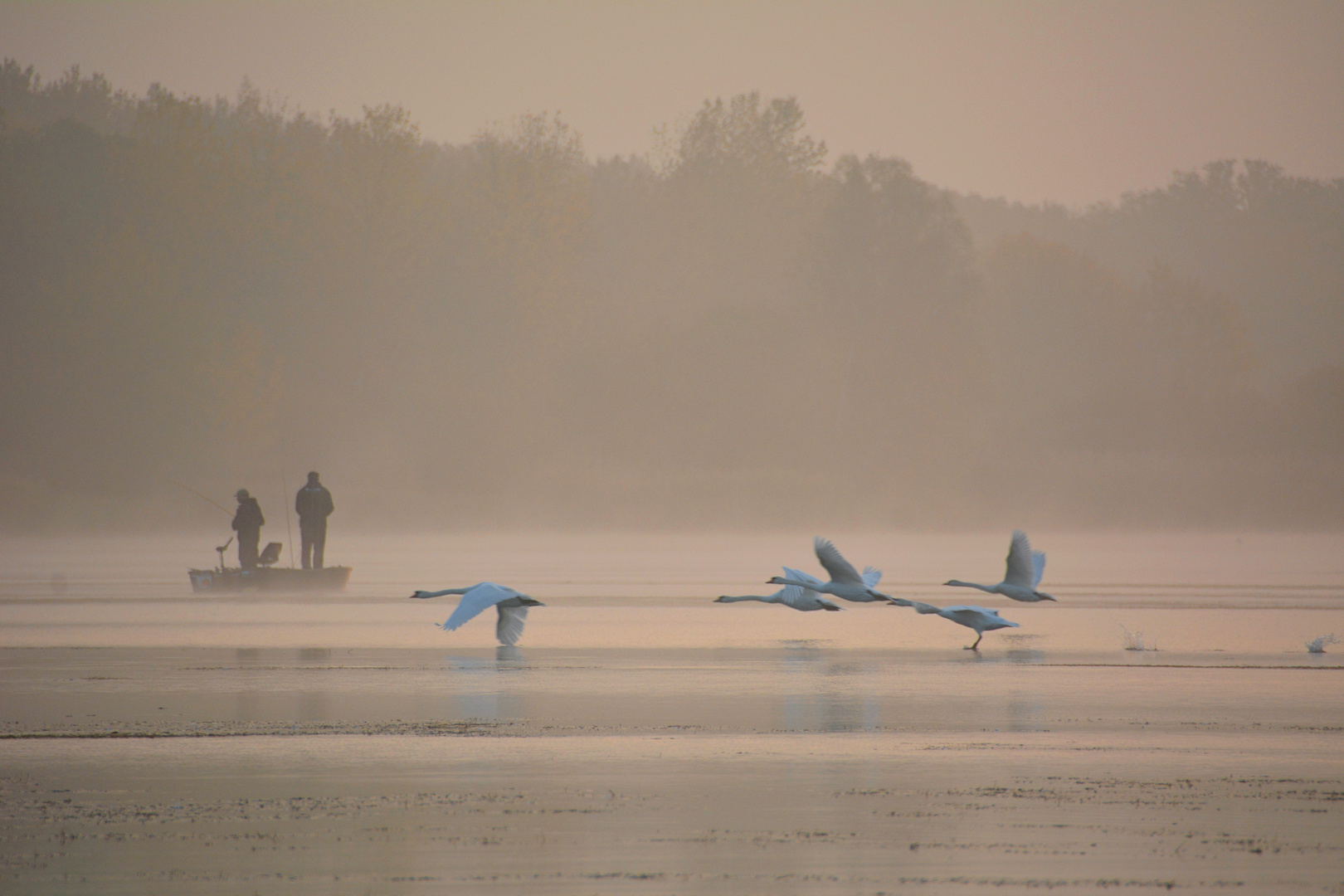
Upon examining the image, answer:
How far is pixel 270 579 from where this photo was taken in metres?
25.1

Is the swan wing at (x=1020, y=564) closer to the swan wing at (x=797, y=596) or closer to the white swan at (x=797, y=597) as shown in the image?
the white swan at (x=797, y=597)

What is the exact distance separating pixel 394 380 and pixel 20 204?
55.5 feet

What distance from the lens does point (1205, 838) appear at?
24.8 ft

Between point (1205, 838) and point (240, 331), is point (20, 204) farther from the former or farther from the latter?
point (1205, 838)

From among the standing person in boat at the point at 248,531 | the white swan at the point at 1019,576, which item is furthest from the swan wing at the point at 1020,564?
the standing person in boat at the point at 248,531

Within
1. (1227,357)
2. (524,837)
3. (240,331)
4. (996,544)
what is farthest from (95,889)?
(1227,357)

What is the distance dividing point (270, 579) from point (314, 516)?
3.96 feet

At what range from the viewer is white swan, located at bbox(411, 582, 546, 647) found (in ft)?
48.6

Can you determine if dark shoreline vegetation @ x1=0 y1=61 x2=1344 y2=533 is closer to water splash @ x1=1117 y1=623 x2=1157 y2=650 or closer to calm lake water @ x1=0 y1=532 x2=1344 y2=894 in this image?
calm lake water @ x1=0 y1=532 x2=1344 y2=894

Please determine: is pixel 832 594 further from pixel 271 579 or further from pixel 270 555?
pixel 270 555

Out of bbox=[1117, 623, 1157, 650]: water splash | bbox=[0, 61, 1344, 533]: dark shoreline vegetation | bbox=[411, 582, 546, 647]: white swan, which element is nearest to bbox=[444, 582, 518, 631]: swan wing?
bbox=[411, 582, 546, 647]: white swan

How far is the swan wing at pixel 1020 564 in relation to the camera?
1617 cm

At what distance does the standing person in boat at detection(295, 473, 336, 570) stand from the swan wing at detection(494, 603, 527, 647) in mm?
8981

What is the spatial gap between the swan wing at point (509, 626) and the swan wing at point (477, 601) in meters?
0.93
